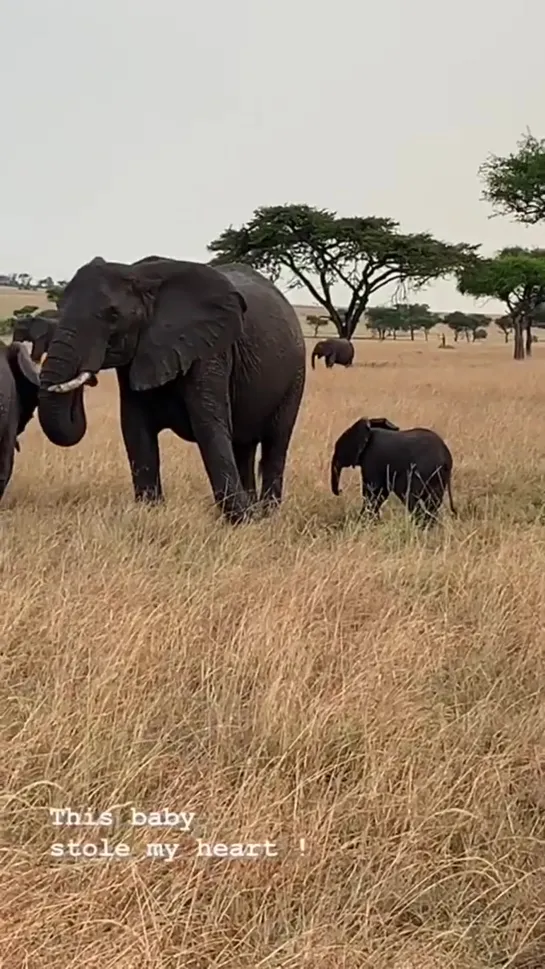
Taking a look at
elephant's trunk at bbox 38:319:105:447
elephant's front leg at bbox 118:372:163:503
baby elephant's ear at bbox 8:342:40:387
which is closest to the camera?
elephant's trunk at bbox 38:319:105:447

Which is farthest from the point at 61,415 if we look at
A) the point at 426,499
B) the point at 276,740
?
the point at 276,740

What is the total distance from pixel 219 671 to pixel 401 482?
337 cm

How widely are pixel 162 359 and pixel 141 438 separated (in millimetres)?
656

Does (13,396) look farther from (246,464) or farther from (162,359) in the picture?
(246,464)

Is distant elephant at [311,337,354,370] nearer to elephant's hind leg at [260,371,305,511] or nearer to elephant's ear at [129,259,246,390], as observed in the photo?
elephant's hind leg at [260,371,305,511]

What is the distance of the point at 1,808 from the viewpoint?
8.95 feet

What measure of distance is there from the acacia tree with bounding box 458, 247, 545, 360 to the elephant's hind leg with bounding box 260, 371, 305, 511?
2553 centimetres

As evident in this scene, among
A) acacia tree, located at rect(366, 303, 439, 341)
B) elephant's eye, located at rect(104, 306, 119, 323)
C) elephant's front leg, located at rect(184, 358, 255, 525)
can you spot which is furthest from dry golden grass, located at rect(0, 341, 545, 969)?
acacia tree, located at rect(366, 303, 439, 341)

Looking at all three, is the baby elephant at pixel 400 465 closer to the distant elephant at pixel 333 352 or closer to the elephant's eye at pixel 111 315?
the elephant's eye at pixel 111 315

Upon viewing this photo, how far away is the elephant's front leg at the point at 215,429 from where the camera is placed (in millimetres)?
6344

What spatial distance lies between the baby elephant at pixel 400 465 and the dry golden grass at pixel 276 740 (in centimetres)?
75

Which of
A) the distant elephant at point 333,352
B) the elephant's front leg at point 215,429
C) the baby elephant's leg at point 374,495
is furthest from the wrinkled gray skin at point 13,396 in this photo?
the distant elephant at point 333,352

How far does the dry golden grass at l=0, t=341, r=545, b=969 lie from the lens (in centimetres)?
242

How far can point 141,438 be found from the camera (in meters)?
6.63
